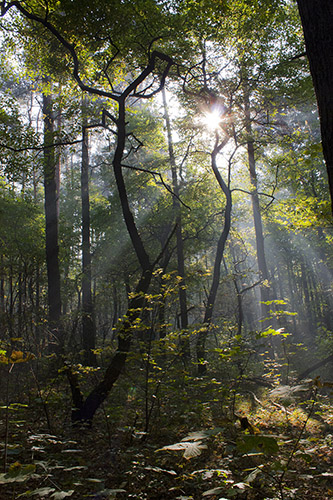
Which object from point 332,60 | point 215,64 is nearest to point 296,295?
point 215,64

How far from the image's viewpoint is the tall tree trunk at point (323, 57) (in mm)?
2375

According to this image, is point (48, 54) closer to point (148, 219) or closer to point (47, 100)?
point (47, 100)

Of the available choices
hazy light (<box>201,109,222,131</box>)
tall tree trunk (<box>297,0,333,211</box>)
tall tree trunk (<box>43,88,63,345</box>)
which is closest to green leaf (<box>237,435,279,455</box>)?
tall tree trunk (<box>297,0,333,211</box>)

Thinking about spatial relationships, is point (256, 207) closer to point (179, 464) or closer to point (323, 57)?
point (323, 57)

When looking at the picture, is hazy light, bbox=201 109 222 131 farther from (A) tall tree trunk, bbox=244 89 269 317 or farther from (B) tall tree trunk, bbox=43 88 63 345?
(B) tall tree trunk, bbox=43 88 63 345

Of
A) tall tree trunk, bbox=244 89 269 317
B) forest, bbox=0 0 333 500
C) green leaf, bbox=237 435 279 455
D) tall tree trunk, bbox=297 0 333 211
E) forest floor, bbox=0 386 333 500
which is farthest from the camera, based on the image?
tall tree trunk, bbox=244 89 269 317

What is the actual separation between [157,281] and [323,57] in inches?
160

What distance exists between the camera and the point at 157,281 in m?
5.70

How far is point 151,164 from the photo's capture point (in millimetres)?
14445

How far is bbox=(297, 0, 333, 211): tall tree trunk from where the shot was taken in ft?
7.79

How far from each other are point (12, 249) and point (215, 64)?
9.61m

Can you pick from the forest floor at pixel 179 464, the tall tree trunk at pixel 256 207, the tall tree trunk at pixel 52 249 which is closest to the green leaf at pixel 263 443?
the forest floor at pixel 179 464

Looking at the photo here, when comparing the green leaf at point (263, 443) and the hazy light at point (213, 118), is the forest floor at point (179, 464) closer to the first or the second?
the green leaf at point (263, 443)

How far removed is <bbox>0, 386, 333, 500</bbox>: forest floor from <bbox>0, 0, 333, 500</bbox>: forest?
25 mm
